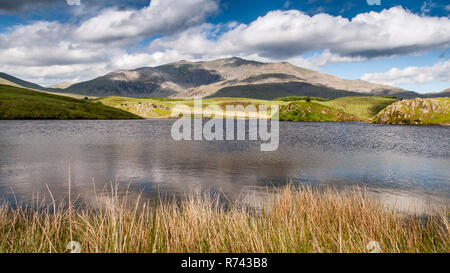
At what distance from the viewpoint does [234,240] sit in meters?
7.61

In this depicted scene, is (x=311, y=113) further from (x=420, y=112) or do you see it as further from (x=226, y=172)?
(x=226, y=172)

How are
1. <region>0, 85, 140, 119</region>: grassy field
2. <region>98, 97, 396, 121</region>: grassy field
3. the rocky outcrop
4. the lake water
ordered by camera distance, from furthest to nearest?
<region>98, 97, 396, 121</region>: grassy field
<region>0, 85, 140, 119</region>: grassy field
the rocky outcrop
the lake water

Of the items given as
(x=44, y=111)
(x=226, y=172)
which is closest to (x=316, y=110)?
(x=226, y=172)

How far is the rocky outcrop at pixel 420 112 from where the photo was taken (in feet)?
293

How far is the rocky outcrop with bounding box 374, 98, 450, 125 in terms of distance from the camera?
89188 millimetres

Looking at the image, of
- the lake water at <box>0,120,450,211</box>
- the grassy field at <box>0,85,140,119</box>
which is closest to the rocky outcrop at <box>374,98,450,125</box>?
the lake water at <box>0,120,450,211</box>

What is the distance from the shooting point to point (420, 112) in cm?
9412

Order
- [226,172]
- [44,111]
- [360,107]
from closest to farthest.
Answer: [226,172] < [44,111] < [360,107]

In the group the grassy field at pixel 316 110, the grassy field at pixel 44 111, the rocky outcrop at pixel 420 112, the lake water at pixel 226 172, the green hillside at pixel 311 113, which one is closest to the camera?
the lake water at pixel 226 172

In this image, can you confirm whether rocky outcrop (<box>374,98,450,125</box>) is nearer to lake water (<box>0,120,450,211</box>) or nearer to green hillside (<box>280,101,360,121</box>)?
green hillside (<box>280,101,360,121</box>)

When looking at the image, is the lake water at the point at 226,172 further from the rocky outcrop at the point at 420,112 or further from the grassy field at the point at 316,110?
the grassy field at the point at 316,110

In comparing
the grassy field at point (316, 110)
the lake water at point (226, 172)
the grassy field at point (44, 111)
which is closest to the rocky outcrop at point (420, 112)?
the grassy field at point (316, 110)

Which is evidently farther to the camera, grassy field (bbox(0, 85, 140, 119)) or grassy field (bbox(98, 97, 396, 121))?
grassy field (bbox(98, 97, 396, 121))
